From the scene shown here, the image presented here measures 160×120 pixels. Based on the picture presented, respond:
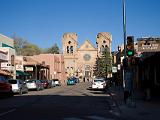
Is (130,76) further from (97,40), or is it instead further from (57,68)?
(97,40)

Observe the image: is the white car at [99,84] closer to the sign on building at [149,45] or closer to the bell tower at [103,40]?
the sign on building at [149,45]

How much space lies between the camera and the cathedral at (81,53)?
463 ft

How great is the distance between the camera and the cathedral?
141125 millimetres

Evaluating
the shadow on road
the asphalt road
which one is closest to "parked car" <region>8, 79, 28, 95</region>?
the asphalt road

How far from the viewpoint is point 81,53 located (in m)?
146

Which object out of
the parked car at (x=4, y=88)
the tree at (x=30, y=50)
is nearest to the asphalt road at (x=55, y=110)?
the parked car at (x=4, y=88)

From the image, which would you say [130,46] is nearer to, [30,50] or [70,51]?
[30,50]

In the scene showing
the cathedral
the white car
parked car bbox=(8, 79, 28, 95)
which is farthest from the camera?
the cathedral

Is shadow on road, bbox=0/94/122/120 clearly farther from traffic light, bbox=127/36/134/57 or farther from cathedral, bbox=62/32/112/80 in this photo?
cathedral, bbox=62/32/112/80

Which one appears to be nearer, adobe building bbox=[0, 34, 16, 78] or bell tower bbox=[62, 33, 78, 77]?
adobe building bbox=[0, 34, 16, 78]

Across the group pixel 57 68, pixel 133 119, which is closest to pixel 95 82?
pixel 133 119

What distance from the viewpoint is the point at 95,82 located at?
1885 inches

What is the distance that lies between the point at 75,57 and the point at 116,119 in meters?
126

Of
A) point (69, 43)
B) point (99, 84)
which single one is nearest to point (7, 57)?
point (99, 84)
